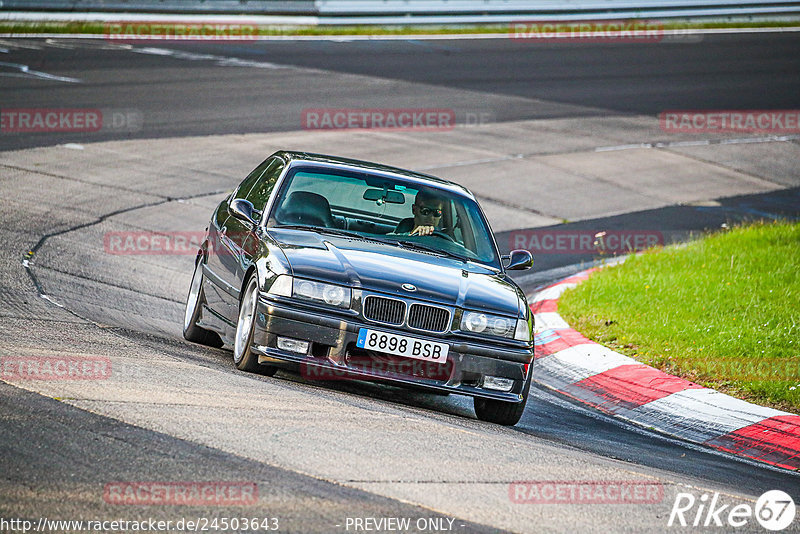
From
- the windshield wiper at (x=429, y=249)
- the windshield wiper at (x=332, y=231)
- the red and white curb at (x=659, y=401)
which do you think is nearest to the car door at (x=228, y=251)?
the windshield wiper at (x=332, y=231)

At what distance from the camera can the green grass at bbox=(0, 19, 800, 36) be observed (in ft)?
84.8

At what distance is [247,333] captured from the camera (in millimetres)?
7141

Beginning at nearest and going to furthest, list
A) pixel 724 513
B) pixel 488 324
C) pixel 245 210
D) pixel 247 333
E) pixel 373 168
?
pixel 724 513, pixel 488 324, pixel 247 333, pixel 245 210, pixel 373 168

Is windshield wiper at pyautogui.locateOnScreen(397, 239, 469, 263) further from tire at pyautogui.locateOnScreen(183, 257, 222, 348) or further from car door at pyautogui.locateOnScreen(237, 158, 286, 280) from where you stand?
tire at pyautogui.locateOnScreen(183, 257, 222, 348)

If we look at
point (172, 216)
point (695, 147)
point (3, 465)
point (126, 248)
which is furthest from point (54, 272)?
point (695, 147)

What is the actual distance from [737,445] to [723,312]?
2929 millimetres

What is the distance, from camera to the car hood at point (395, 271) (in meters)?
6.89

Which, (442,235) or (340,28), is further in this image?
(340,28)

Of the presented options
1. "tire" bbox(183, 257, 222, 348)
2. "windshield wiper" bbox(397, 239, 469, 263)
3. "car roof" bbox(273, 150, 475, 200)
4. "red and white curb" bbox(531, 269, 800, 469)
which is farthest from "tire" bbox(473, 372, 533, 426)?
"tire" bbox(183, 257, 222, 348)

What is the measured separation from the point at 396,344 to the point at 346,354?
1.03 ft

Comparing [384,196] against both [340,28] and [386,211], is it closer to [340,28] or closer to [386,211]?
[386,211]

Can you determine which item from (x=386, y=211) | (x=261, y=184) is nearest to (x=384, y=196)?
(x=386, y=211)

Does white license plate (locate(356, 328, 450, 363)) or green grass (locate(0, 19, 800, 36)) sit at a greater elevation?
green grass (locate(0, 19, 800, 36))

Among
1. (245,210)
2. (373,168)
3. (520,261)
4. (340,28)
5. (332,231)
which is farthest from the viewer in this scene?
(340,28)
